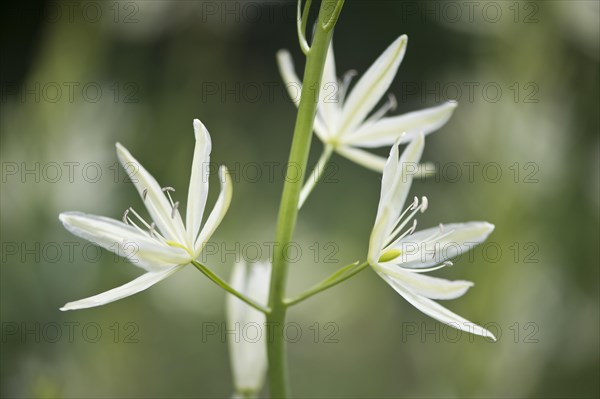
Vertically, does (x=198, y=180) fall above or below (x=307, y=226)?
above

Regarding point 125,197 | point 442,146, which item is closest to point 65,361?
point 125,197

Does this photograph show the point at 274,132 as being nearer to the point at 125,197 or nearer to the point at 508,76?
the point at 125,197

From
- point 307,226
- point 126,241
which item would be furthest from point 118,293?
point 307,226

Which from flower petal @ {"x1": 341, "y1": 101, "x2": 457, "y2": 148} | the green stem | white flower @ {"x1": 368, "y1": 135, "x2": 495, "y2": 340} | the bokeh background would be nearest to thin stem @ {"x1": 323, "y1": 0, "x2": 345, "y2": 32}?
the green stem

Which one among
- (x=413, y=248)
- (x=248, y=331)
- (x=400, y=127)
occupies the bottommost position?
(x=248, y=331)

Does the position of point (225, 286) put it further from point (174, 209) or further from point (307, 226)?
point (307, 226)

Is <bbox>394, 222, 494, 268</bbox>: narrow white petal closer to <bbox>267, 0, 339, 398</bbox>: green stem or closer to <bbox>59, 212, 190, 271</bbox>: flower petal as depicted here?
<bbox>267, 0, 339, 398</bbox>: green stem
